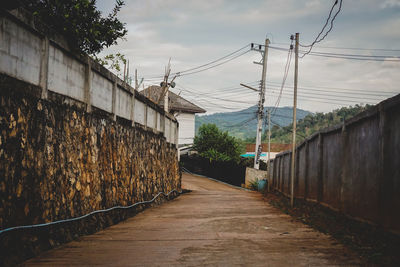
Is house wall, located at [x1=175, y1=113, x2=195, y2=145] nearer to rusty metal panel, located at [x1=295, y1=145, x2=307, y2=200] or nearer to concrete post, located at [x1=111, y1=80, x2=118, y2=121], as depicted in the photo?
rusty metal panel, located at [x1=295, y1=145, x2=307, y2=200]

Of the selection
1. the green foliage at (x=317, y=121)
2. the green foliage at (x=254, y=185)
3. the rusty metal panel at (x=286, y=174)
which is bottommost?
the green foliage at (x=254, y=185)

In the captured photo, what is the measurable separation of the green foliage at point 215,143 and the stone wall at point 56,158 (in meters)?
28.7

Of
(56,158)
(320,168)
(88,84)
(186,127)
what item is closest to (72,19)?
(88,84)

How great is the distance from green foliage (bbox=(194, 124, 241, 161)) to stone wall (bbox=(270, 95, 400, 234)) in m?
28.7

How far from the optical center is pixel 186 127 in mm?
41062

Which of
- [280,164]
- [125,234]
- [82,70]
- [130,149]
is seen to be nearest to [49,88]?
[82,70]

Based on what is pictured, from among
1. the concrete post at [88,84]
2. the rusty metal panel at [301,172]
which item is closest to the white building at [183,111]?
the rusty metal panel at [301,172]

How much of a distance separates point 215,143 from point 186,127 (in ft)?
13.3

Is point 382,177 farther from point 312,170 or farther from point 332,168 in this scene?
point 312,170

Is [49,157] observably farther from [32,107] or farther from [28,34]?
[28,34]

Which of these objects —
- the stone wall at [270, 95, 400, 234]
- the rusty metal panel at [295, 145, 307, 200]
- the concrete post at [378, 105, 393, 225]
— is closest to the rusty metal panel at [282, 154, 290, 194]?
the rusty metal panel at [295, 145, 307, 200]

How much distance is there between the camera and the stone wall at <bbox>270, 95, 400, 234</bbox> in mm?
5121

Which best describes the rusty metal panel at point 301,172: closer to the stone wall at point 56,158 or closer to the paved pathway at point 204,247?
the paved pathway at point 204,247

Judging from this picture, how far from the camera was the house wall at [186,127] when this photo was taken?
40.4 m
